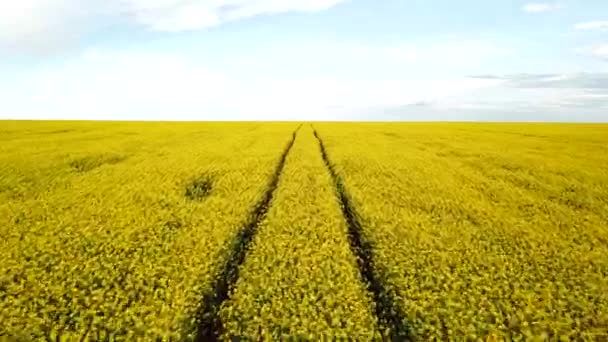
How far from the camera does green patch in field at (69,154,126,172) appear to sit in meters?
28.9

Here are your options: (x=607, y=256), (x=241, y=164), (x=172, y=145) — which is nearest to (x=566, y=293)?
(x=607, y=256)

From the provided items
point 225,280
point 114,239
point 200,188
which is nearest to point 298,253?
point 225,280

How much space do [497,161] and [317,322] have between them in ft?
88.5

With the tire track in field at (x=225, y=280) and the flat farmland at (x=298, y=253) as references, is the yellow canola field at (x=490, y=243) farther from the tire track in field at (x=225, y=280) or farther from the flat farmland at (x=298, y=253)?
the tire track in field at (x=225, y=280)

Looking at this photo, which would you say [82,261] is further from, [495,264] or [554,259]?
[554,259]

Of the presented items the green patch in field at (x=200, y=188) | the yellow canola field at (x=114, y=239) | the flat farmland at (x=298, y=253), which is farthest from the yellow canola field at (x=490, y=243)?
the green patch in field at (x=200, y=188)

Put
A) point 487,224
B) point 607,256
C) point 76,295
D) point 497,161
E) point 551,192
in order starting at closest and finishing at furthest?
point 76,295
point 607,256
point 487,224
point 551,192
point 497,161

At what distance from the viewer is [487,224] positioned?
61.1 feet

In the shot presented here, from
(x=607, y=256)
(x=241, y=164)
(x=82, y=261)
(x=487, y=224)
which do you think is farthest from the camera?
(x=241, y=164)

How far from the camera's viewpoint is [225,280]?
44.7 feet

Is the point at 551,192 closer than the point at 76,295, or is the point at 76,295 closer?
the point at 76,295

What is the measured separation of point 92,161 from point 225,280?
69.7ft

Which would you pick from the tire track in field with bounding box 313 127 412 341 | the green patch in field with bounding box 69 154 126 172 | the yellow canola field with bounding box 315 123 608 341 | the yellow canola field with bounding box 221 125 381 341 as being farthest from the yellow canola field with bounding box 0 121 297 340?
the yellow canola field with bounding box 315 123 608 341

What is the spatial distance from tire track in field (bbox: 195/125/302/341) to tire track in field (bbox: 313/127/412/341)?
3634 millimetres
